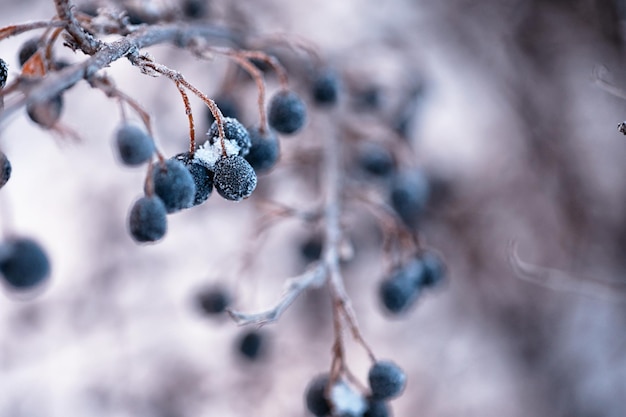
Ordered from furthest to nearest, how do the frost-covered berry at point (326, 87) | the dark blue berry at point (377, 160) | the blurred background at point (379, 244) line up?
the blurred background at point (379, 244) → the dark blue berry at point (377, 160) → the frost-covered berry at point (326, 87)

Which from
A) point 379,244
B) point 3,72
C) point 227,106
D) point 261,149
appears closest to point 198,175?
point 261,149

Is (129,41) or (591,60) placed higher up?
(129,41)

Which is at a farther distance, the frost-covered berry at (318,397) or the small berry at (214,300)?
the small berry at (214,300)

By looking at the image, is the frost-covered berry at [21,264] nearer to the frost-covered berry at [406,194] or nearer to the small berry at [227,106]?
the small berry at [227,106]

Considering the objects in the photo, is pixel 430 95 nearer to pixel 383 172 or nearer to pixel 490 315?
pixel 383 172

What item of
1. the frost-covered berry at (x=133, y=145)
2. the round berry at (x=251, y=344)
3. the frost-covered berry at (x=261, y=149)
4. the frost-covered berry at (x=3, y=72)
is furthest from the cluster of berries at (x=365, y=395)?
the frost-covered berry at (x=3, y=72)

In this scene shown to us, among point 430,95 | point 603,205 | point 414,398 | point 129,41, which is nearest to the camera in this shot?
point 129,41

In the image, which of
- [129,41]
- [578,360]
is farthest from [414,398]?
[129,41]
